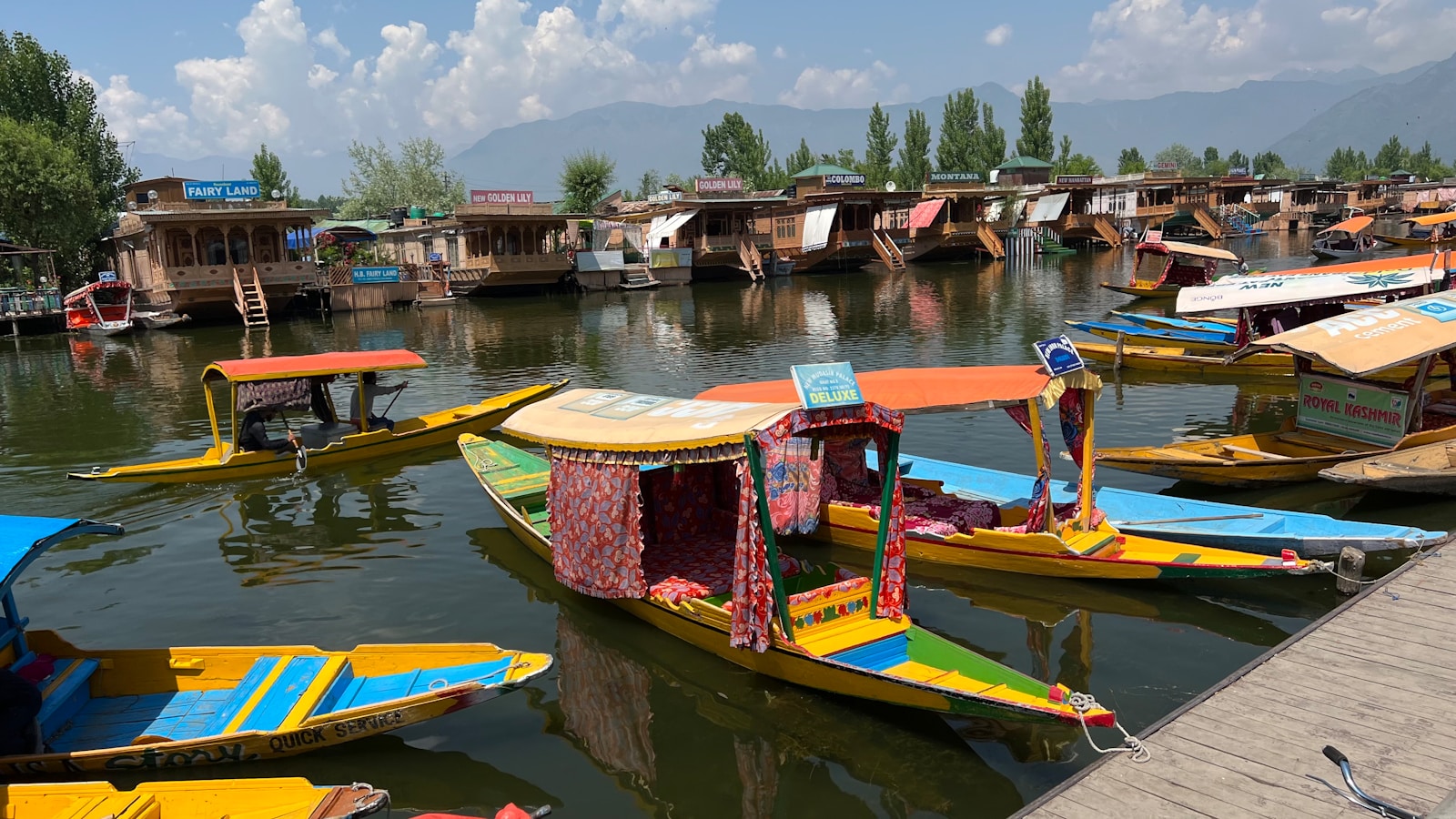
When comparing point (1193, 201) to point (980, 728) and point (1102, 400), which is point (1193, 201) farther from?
point (980, 728)

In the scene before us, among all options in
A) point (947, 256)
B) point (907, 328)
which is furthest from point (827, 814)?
point (947, 256)

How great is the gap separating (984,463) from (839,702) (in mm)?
8072

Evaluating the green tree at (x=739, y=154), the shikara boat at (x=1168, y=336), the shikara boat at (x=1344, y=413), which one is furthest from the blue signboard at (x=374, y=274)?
the green tree at (x=739, y=154)

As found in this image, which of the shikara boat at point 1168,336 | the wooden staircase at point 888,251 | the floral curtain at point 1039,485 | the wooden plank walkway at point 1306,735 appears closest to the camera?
the wooden plank walkway at point 1306,735

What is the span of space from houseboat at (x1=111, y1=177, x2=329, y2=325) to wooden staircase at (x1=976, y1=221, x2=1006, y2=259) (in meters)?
41.8

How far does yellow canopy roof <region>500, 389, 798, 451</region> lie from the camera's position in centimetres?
793

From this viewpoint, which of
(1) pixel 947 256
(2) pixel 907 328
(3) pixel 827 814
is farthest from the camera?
(1) pixel 947 256

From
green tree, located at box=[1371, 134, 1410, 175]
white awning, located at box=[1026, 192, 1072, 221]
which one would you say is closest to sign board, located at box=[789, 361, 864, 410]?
white awning, located at box=[1026, 192, 1072, 221]

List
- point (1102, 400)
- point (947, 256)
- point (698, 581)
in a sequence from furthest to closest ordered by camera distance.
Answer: point (947, 256) < point (1102, 400) < point (698, 581)

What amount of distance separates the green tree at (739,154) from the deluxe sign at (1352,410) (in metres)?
78.5

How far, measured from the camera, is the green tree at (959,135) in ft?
309

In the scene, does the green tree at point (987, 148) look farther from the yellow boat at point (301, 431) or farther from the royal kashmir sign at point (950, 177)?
the yellow boat at point (301, 431)

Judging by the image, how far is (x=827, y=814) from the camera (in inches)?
271

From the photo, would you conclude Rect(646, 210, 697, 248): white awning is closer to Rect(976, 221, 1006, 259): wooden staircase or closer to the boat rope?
Rect(976, 221, 1006, 259): wooden staircase
